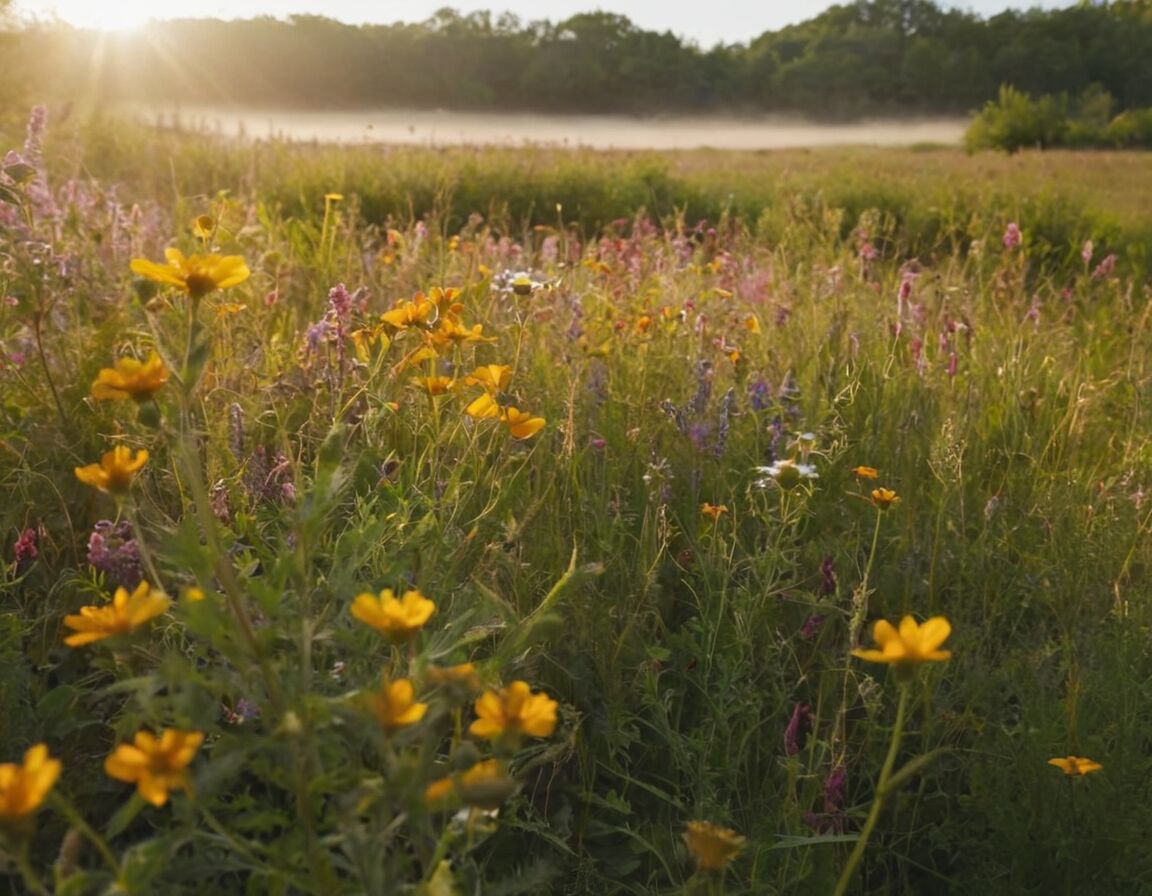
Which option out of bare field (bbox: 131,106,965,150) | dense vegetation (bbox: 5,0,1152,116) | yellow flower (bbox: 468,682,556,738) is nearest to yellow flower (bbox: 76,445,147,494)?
yellow flower (bbox: 468,682,556,738)

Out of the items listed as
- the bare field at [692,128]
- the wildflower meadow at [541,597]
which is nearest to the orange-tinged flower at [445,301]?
the wildflower meadow at [541,597]

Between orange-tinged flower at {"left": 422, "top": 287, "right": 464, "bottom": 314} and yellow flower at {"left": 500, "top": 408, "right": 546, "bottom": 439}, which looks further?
orange-tinged flower at {"left": 422, "top": 287, "right": 464, "bottom": 314}

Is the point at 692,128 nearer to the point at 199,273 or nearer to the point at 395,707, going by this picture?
the point at 199,273

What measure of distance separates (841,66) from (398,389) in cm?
5306

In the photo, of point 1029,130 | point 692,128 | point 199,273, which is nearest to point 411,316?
point 199,273

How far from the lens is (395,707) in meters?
0.74

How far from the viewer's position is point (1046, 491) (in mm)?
2137

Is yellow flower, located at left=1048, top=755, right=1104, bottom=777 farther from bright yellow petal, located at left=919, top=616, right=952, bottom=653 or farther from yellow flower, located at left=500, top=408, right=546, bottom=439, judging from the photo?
yellow flower, located at left=500, top=408, right=546, bottom=439

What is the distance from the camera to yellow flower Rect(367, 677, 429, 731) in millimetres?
726

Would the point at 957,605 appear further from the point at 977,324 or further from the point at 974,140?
the point at 974,140

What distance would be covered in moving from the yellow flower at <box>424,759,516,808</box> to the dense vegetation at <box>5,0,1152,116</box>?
132 feet

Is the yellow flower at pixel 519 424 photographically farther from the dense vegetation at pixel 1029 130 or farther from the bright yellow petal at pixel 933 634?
the dense vegetation at pixel 1029 130

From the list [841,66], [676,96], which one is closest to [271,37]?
[676,96]

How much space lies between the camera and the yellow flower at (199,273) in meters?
0.95
